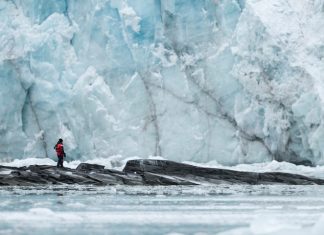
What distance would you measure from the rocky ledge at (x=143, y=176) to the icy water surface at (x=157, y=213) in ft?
10.2

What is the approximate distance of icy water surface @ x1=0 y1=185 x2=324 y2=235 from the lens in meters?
7.65

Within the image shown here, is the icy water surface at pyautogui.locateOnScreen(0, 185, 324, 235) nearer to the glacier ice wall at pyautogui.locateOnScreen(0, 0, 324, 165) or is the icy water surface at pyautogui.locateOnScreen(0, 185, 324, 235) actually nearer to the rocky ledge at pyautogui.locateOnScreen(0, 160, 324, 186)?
the rocky ledge at pyautogui.locateOnScreen(0, 160, 324, 186)

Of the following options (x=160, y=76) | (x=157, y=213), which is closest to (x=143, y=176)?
(x=160, y=76)

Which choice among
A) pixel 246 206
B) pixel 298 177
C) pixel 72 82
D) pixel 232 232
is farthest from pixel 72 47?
pixel 232 232

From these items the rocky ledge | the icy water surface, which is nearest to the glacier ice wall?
the rocky ledge

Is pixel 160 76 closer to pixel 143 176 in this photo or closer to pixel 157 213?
pixel 143 176

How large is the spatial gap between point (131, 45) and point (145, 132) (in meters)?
2.66

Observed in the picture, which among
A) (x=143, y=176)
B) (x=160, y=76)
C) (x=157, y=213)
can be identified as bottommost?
(x=157, y=213)

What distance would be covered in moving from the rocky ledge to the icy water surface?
10.2 feet

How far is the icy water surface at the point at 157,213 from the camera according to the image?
7.65 m

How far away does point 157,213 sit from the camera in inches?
372

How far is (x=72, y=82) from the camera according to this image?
21.4 metres

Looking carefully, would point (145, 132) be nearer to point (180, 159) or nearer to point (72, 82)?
point (180, 159)

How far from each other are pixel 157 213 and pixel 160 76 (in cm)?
1194
